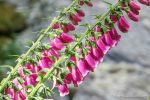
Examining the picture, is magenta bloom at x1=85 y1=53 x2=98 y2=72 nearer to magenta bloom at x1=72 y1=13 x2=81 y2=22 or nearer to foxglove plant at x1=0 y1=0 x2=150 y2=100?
foxglove plant at x1=0 y1=0 x2=150 y2=100

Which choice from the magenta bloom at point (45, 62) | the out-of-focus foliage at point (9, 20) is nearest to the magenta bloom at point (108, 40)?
the magenta bloom at point (45, 62)

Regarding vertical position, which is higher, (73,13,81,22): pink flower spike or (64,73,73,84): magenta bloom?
(73,13,81,22): pink flower spike

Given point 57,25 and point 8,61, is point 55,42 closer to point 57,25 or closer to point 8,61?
point 57,25

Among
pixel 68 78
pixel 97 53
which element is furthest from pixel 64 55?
pixel 97 53

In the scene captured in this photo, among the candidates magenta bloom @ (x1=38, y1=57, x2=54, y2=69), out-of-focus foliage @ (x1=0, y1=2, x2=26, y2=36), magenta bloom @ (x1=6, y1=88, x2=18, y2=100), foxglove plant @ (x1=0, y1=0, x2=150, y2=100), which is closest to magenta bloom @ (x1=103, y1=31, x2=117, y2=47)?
foxglove plant @ (x1=0, y1=0, x2=150, y2=100)

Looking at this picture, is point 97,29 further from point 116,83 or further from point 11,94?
point 116,83

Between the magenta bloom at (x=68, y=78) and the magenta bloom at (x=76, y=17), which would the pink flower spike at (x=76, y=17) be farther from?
the magenta bloom at (x=68, y=78)
